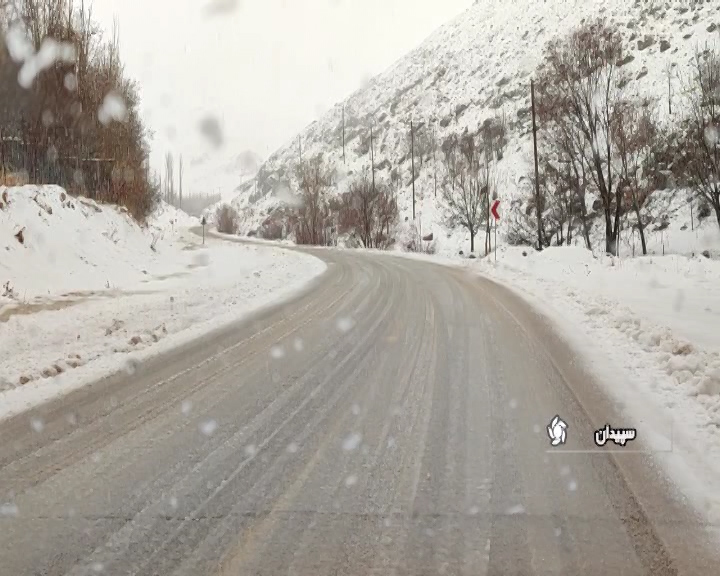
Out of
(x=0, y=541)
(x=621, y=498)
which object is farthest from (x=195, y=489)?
(x=621, y=498)

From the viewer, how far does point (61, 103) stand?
68.1ft

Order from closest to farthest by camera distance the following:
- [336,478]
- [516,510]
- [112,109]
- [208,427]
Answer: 1. [516,510]
2. [336,478]
3. [208,427]
4. [112,109]

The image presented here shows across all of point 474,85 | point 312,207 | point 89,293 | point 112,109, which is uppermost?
point 474,85

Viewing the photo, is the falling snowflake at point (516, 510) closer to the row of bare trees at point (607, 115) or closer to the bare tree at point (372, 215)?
the row of bare trees at point (607, 115)

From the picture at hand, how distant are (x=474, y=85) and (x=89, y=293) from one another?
3514 inches

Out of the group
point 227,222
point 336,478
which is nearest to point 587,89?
point 336,478

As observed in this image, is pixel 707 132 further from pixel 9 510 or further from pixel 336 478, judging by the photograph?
pixel 9 510

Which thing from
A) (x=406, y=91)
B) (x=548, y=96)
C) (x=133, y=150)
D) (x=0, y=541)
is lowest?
(x=0, y=541)

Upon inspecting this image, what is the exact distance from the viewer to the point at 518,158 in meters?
65.3

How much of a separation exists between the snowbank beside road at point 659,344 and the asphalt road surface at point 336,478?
0.26 metres

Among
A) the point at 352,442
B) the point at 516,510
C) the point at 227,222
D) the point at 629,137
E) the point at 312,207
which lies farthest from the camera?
the point at 227,222

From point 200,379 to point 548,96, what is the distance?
26537 millimetres

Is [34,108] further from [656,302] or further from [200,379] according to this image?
[656,302]

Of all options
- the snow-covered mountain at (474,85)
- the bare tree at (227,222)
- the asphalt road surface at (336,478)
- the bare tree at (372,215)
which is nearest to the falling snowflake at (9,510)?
the asphalt road surface at (336,478)
